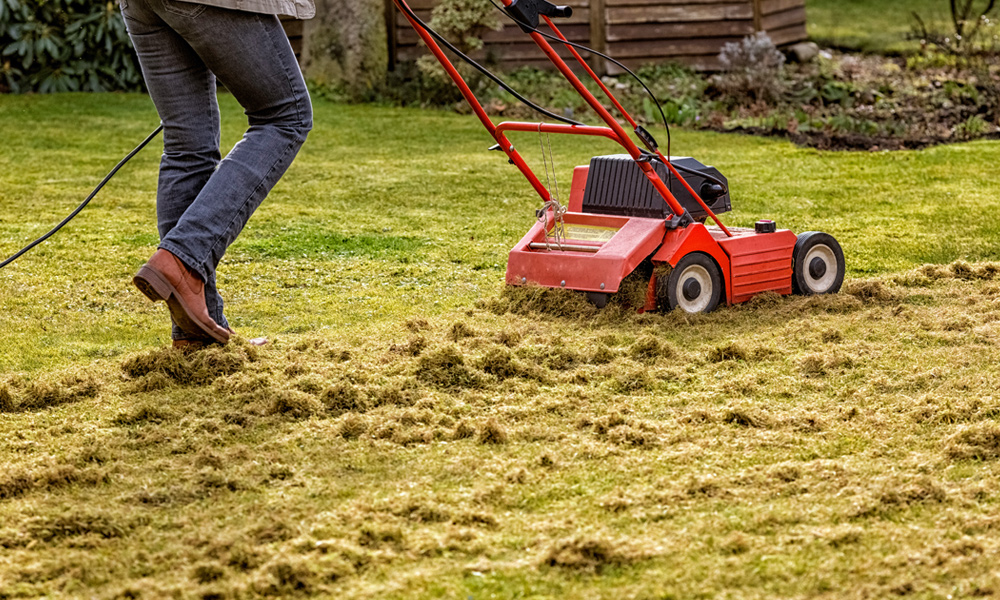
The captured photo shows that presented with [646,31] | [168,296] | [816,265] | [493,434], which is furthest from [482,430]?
[646,31]

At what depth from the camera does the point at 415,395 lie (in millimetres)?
2822

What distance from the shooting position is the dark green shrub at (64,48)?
9.77m

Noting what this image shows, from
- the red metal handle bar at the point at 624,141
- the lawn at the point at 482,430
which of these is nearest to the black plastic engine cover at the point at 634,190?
the red metal handle bar at the point at 624,141

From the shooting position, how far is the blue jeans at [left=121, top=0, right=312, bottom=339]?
2.87 metres

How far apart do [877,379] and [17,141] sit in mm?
6217

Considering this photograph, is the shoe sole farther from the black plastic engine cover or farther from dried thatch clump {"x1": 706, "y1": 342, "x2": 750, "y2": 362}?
the black plastic engine cover

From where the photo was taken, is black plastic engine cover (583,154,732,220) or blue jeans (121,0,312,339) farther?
black plastic engine cover (583,154,732,220)

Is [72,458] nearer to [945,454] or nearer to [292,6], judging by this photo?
[292,6]

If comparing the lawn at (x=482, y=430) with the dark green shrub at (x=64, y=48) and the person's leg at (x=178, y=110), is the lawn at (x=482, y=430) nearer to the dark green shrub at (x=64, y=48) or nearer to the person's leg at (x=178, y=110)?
the person's leg at (x=178, y=110)

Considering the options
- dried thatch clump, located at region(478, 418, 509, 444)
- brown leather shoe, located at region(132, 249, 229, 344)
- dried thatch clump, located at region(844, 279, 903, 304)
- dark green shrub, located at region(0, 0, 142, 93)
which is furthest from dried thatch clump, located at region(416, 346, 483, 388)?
dark green shrub, located at region(0, 0, 142, 93)

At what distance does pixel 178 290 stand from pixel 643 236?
4.68 ft

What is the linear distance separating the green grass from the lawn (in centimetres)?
929

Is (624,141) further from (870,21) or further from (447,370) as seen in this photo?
(870,21)

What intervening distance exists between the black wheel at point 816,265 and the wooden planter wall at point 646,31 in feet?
23.9
